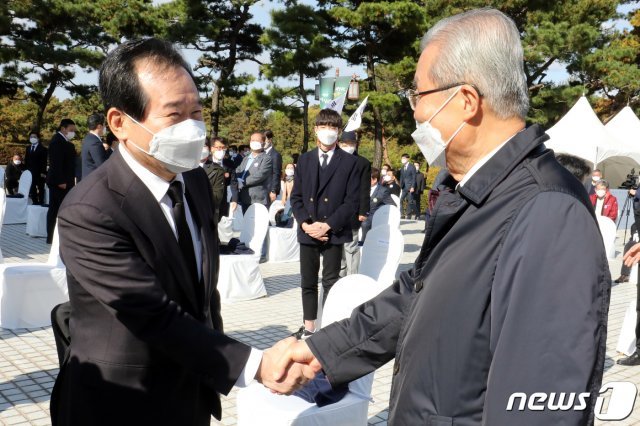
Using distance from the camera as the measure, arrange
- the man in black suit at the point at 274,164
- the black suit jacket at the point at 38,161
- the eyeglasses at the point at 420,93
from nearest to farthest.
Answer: the eyeglasses at the point at 420,93, the man in black suit at the point at 274,164, the black suit jacket at the point at 38,161

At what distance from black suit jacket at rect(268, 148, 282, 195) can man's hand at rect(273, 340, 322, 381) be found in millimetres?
7532

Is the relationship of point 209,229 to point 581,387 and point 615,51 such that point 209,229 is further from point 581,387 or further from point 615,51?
point 615,51

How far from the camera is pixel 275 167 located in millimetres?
9961

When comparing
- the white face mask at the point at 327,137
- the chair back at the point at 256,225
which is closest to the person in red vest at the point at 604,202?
the chair back at the point at 256,225

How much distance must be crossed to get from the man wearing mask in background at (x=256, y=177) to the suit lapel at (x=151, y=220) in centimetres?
780

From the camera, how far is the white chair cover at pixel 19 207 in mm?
13141

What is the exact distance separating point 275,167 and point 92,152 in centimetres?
294

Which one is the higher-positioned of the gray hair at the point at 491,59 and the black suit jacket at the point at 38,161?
the gray hair at the point at 491,59

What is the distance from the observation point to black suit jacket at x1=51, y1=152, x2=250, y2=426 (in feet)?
5.42

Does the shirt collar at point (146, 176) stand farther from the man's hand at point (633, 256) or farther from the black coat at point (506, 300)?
the man's hand at point (633, 256)

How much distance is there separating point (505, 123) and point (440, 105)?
0.20 meters

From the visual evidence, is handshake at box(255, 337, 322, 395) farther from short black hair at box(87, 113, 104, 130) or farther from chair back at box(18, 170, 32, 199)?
chair back at box(18, 170, 32, 199)

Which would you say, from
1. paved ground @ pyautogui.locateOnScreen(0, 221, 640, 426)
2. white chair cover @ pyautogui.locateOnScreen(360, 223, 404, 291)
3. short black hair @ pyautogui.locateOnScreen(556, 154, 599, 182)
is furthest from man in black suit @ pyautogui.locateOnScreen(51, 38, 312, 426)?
white chair cover @ pyautogui.locateOnScreen(360, 223, 404, 291)

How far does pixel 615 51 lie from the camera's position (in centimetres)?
2541
